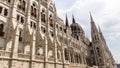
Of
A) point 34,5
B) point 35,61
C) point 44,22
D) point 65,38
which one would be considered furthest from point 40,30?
point 65,38

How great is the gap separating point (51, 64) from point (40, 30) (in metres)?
7.80

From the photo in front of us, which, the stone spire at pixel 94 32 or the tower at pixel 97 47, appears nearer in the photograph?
the tower at pixel 97 47

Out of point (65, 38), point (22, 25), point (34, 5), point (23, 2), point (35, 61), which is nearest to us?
point (35, 61)

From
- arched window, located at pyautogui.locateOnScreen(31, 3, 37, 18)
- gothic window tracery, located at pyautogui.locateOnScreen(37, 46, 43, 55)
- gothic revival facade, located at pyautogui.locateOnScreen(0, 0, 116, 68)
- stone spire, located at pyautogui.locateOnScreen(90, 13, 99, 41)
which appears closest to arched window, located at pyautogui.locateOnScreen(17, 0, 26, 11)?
gothic revival facade, located at pyautogui.locateOnScreen(0, 0, 116, 68)

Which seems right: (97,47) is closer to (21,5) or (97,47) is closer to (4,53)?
A: (21,5)

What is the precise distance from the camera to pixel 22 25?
82.4ft

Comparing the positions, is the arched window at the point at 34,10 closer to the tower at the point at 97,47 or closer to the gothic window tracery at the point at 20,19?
→ the gothic window tracery at the point at 20,19

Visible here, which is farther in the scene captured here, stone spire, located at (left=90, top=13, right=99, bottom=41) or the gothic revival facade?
stone spire, located at (left=90, top=13, right=99, bottom=41)

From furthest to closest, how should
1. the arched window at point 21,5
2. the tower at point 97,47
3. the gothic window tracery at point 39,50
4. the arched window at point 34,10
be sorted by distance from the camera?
the tower at point 97,47
the arched window at point 34,10
the gothic window tracery at point 39,50
the arched window at point 21,5

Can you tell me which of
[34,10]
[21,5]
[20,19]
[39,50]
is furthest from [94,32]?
[20,19]

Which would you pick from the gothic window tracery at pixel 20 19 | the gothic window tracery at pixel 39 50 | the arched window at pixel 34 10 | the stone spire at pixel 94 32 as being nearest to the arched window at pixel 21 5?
the gothic window tracery at pixel 20 19

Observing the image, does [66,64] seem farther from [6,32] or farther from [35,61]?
[6,32]

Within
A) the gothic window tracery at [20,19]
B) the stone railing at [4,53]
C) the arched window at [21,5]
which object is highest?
the arched window at [21,5]

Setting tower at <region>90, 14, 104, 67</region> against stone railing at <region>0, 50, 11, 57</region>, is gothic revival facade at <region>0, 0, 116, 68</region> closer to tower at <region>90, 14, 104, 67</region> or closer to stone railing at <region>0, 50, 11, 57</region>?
stone railing at <region>0, 50, 11, 57</region>
